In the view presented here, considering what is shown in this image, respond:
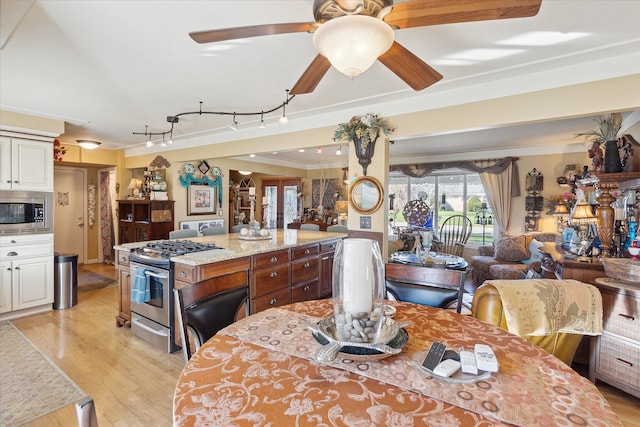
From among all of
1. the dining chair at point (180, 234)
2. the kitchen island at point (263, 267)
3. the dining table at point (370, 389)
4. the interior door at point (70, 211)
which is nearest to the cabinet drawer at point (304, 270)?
the kitchen island at point (263, 267)

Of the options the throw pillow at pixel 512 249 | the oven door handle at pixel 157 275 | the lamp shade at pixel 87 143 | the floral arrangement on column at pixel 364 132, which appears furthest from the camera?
the throw pillow at pixel 512 249

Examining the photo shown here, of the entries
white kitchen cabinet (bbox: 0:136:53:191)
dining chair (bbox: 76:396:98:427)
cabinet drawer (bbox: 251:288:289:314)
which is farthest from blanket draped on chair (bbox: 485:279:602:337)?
white kitchen cabinet (bbox: 0:136:53:191)

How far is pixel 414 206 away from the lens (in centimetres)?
646

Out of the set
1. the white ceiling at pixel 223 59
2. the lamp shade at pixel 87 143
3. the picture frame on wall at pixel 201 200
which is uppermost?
the white ceiling at pixel 223 59

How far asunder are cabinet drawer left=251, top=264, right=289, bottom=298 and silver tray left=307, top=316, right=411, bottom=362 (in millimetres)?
1969

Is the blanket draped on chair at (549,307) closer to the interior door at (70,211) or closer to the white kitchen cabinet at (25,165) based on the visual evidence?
the white kitchen cabinet at (25,165)

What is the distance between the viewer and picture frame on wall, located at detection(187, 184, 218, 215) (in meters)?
5.93

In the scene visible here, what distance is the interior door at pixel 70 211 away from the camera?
6258 millimetres

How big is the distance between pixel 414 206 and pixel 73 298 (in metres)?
5.88

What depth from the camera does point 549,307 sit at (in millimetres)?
1821

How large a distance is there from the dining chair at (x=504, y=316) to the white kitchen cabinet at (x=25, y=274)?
482 cm

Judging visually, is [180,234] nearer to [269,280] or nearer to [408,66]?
[269,280]

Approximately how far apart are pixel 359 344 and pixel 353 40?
1158 millimetres

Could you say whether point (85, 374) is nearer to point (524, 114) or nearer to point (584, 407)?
point (584, 407)
